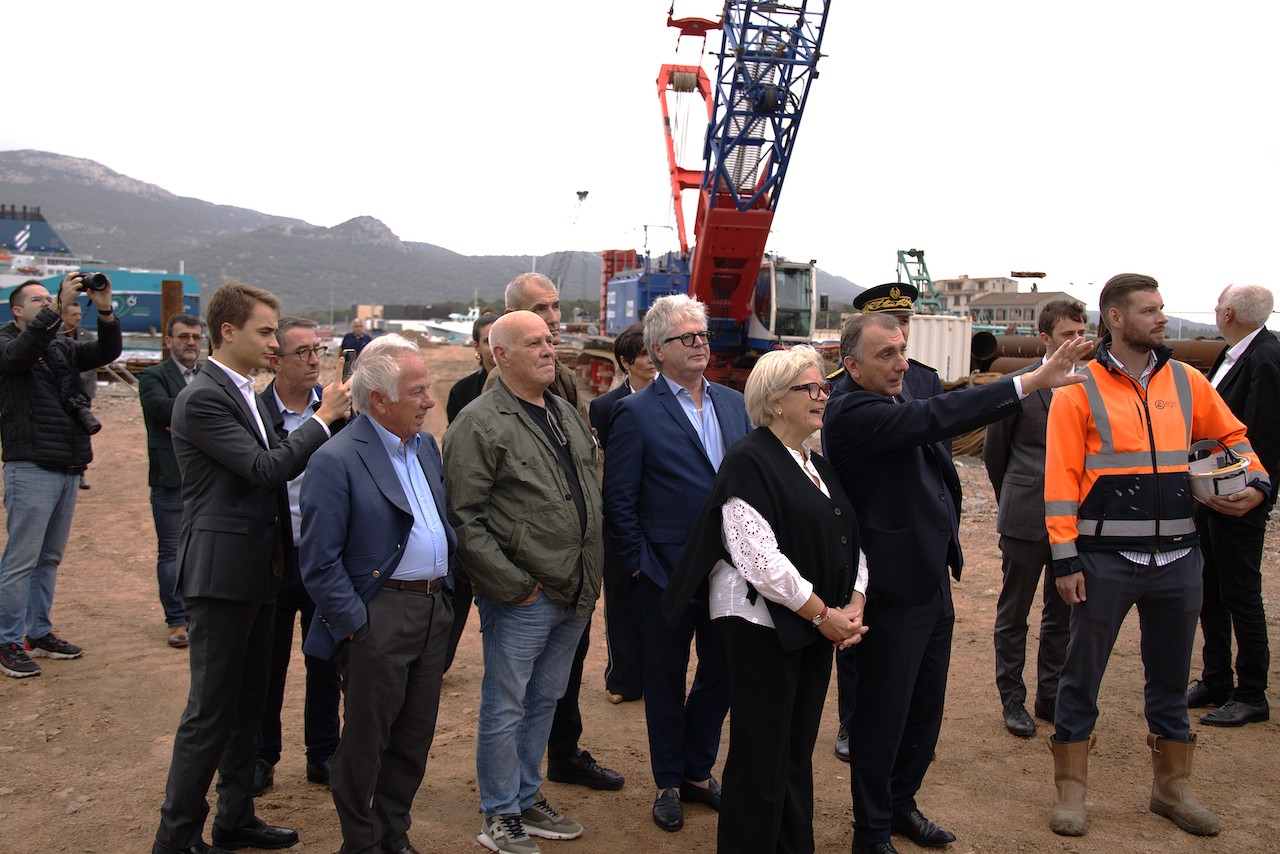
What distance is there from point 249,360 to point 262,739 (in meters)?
1.65

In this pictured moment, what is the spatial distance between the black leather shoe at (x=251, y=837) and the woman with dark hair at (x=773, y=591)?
5.33 ft

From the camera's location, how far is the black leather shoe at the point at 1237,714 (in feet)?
14.2

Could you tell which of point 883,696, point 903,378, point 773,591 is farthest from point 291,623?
point 903,378

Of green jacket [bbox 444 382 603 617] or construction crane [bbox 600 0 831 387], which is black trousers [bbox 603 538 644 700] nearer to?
green jacket [bbox 444 382 603 617]

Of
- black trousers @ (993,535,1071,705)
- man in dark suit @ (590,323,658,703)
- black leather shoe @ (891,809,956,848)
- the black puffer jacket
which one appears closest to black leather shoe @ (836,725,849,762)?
black leather shoe @ (891,809,956,848)

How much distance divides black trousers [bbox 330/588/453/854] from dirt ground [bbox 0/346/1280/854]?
436 mm

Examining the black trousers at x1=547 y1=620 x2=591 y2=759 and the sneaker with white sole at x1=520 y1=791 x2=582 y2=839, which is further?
the black trousers at x1=547 y1=620 x2=591 y2=759

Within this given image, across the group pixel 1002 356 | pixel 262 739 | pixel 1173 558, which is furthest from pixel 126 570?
pixel 1002 356

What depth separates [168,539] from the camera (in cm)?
566

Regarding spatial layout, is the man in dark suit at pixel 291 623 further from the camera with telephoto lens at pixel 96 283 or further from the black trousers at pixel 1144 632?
the black trousers at pixel 1144 632

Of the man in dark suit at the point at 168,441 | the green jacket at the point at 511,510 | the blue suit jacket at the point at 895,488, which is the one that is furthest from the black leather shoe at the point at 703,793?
the man in dark suit at the point at 168,441

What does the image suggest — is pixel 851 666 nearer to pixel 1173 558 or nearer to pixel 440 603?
pixel 1173 558

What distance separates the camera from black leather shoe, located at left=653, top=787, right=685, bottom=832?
3.48 meters

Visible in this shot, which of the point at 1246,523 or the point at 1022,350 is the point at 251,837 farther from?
the point at 1022,350
